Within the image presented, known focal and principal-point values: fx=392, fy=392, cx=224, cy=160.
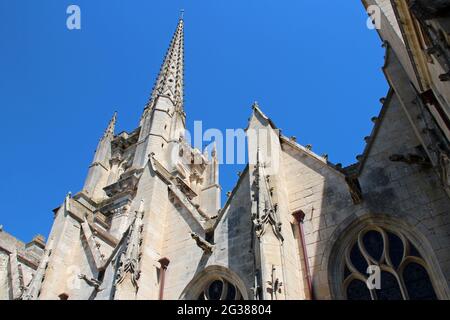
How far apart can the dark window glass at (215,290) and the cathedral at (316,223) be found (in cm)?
4

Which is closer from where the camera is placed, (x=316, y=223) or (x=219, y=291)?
(x=316, y=223)

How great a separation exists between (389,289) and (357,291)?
0.66m

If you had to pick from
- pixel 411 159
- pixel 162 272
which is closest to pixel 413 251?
pixel 411 159

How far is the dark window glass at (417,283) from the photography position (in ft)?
25.4

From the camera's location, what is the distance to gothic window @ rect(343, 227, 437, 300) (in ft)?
26.1

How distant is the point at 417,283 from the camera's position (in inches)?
314

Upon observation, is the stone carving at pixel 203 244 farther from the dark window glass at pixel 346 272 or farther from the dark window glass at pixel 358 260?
the dark window glass at pixel 358 260

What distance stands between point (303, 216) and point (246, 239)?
1624 mm

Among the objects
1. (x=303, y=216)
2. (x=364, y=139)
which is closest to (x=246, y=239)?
(x=303, y=216)

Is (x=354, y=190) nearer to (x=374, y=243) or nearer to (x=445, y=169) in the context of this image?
(x=374, y=243)

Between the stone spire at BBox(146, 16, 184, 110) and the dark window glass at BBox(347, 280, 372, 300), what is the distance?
24309 mm

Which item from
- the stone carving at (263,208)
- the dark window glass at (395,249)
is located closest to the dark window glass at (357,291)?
the dark window glass at (395,249)

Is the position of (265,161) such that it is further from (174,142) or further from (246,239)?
(174,142)

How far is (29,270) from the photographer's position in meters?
19.9
